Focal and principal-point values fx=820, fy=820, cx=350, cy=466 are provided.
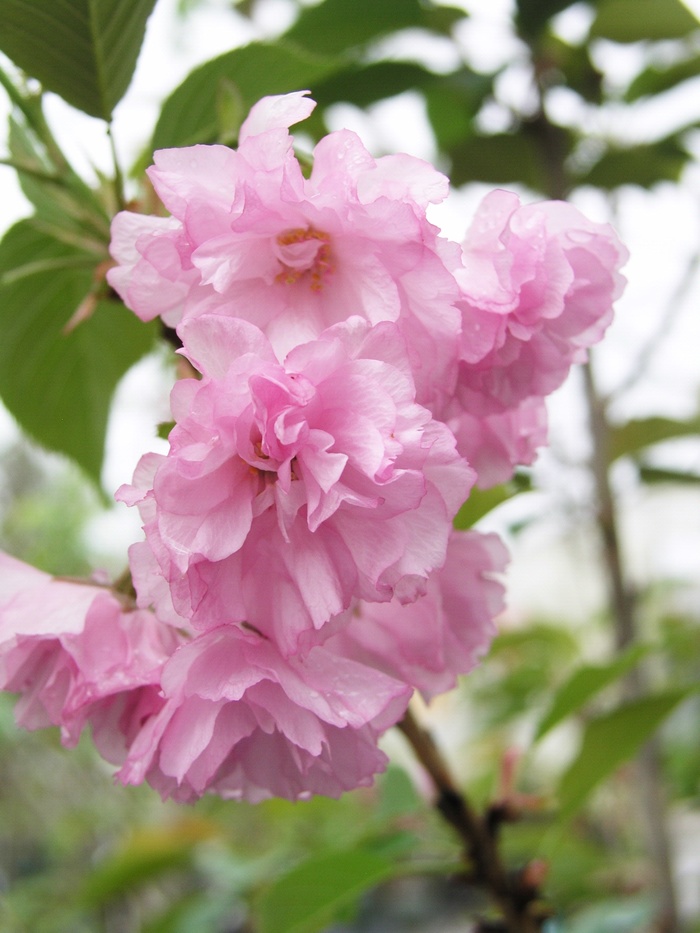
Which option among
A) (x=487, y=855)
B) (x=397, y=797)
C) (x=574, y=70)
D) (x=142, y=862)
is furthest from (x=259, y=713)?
(x=142, y=862)

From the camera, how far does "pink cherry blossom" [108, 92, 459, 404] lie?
1.19 feet

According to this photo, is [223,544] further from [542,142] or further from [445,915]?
[445,915]

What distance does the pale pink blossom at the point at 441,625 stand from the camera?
0.47m

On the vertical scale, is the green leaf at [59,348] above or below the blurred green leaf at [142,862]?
above

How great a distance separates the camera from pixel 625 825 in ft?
6.40

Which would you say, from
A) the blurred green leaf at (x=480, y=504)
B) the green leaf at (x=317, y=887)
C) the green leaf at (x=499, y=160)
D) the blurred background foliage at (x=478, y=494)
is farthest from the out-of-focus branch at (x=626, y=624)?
the blurred green leaf at (x=480, y=504)

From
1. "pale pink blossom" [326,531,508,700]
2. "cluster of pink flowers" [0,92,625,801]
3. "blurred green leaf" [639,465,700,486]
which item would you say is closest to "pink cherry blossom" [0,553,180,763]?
"cluster of pink flowers" [0,92,625,801]

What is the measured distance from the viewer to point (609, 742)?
0.79 metres

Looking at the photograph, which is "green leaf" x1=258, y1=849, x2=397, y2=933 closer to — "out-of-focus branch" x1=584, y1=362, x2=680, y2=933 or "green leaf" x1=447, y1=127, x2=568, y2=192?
"out-of-focus branch" x1=584, y1=362, x2=680, y2=933

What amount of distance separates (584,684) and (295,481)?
525 mm

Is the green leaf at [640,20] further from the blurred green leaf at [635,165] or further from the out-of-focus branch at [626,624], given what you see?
the out-of-focus branch at [626,624]

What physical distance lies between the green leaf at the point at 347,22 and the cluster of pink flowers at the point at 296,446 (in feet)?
2.15

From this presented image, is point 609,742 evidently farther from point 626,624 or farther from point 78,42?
point 78,42

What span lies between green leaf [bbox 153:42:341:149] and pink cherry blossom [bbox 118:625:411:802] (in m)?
0.36
